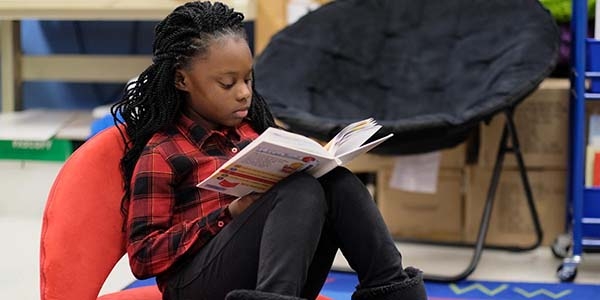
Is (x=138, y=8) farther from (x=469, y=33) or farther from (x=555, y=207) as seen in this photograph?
(x=555, y=207)

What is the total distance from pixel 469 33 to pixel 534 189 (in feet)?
1.64

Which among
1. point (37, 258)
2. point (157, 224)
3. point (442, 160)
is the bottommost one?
point (37, 258)

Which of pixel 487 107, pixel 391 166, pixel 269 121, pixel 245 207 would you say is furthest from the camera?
→ pixel 391 166

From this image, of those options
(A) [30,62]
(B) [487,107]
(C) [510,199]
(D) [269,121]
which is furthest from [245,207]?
(A) [30,62]

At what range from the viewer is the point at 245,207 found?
1.45m

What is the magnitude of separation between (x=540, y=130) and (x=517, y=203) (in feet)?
0.73

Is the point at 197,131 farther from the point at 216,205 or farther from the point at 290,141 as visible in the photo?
the point at 290,141

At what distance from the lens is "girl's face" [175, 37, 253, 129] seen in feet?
5.00

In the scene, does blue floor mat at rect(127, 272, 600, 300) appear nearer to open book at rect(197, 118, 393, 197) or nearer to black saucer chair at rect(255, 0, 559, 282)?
black saucer chair at rect(255, 0, 559, 282)

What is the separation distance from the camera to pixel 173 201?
5.00 feet

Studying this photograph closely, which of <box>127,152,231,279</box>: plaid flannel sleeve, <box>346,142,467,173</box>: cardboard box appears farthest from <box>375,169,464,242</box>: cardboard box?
<box>127,152,231,279</box>: plaid flannel sleeve

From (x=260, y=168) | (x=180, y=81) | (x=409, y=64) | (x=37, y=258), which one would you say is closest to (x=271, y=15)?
(x=409, y=64)

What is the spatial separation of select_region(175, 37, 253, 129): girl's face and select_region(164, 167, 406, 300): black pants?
0.19 m

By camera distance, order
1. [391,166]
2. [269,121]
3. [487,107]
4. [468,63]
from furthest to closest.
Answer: [391,166]
[468,63]
[487,107]
[269,121]
